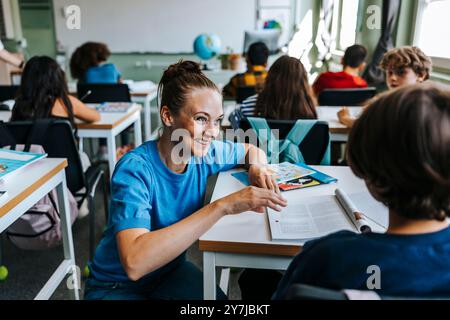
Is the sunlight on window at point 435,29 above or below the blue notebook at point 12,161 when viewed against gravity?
above

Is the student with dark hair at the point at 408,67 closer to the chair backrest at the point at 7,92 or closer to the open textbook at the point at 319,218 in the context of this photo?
the open textbook at the point at 319,218

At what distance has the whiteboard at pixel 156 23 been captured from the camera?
5.98 m

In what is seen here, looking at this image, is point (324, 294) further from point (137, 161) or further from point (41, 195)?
point (41, 195)

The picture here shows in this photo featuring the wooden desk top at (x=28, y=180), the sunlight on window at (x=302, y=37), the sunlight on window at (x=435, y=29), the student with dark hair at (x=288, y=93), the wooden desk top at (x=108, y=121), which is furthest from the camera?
the sunlight on window at (x=302, y=37)

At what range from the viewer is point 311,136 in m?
1.82

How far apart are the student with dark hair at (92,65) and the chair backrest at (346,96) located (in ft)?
6.92

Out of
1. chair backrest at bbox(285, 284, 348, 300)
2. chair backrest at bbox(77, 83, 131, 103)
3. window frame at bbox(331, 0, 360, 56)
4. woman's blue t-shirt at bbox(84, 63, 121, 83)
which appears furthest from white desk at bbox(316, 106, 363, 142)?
window frame at bbox(331, 0, 360, 56)

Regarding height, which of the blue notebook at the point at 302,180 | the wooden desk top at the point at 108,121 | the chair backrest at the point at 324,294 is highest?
the chair backrest at the point at 324,294

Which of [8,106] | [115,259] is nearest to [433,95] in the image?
[115,259]

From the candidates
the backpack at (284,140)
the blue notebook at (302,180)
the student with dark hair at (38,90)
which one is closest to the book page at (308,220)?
the blue notebook at (302,180)

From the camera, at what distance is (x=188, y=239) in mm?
934

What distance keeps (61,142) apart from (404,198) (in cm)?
168

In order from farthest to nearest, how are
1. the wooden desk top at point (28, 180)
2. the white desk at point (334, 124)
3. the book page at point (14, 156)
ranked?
the white desk at point (334, 124) → the book page at point (14, 156) → the wooden desk top at point (28, 180)

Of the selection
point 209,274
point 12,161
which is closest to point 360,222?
point 209,274
